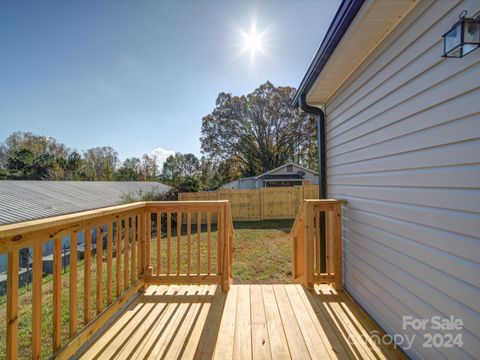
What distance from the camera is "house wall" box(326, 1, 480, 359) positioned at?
1159 mm

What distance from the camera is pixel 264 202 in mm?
11203

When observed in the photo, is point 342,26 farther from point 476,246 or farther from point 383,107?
point 476,246

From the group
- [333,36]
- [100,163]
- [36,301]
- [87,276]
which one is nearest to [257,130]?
[100,163]

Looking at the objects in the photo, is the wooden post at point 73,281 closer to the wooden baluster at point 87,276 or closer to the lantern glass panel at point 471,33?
the wooden baluster at point 87,276

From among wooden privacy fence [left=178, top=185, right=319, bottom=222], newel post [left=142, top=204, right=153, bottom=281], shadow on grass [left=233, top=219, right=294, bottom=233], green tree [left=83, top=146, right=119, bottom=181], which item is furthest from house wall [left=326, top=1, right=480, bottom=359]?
green tree [left=83, top=146, right=119, bottom=181]

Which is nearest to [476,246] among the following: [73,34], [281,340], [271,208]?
[281,340]

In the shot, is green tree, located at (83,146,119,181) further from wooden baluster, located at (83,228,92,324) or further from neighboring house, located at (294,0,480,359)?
neighboring house, located at (294,0,480,359)

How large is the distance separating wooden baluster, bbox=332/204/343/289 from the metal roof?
7.25 meters

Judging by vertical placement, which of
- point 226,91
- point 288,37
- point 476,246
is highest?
point 226,91

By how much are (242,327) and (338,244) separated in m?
1.42

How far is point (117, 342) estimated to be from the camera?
174 centimetres

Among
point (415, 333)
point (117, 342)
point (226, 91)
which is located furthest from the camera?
point (226, 91)

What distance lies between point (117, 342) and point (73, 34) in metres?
7.07

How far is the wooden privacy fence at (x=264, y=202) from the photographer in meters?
11.1
